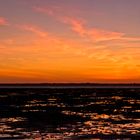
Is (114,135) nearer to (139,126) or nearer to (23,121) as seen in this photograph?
(139,126)

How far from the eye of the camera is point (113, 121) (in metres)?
38.3

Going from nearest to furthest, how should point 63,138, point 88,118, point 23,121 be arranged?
point 63,138 → point 23,121 → point 88,118

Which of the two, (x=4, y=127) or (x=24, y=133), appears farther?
(x=4, y=127)

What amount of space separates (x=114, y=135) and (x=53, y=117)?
1400 centimetres

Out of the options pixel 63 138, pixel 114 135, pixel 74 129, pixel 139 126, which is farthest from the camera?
pixel 139 126

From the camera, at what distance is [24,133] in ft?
96.1

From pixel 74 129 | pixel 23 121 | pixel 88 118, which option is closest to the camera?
pixel 74 129

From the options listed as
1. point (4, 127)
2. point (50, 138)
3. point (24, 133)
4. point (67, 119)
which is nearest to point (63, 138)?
point (50, 138)

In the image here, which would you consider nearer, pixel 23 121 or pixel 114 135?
pixel 114 135

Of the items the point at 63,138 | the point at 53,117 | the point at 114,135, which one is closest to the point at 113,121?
the point at 53,117

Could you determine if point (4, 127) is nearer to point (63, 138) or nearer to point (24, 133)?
point (24, 133)

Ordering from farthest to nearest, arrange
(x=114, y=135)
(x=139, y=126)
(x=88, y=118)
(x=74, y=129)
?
(x=88, y=118) < (x=139, y=126) < (x=74, y=129) < (x=114, y=135)

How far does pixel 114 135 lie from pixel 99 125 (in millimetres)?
6127

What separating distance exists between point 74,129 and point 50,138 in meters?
5.39
